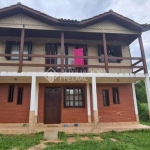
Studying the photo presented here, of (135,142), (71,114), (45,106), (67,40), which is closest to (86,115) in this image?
(71,114)

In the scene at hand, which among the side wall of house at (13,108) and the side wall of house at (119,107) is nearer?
the side wall of house at (13,108)

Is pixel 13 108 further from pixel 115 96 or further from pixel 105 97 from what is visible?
pixel 115 96

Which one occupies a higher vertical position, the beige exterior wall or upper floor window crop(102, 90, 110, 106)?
the beige exterior wall

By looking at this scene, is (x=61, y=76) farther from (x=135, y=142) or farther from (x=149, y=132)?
(x=149, y=132)

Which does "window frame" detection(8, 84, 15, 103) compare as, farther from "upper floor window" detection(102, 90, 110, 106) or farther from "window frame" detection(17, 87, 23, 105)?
"upper floor window" detection(102, 90, 110, 106)

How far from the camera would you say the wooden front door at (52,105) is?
9.80 meters

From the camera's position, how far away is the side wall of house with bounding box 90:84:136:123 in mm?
10094

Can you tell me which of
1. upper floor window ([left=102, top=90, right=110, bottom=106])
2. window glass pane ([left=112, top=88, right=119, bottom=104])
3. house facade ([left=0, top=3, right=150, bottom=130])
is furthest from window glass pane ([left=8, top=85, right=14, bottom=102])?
window glass pane ([left=112, top=88, right=119, bottom=104])

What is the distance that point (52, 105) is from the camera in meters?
9.96

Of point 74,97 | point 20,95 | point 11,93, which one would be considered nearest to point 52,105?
point 74,97

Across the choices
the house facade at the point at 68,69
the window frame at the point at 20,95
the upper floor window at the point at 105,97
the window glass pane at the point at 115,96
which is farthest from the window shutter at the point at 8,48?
the window glass pane at the point at 115,96

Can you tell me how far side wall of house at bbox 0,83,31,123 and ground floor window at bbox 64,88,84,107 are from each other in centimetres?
251

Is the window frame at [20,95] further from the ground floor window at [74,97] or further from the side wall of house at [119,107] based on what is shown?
the side wall of house at [119,107]

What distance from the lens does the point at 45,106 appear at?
988 cm
